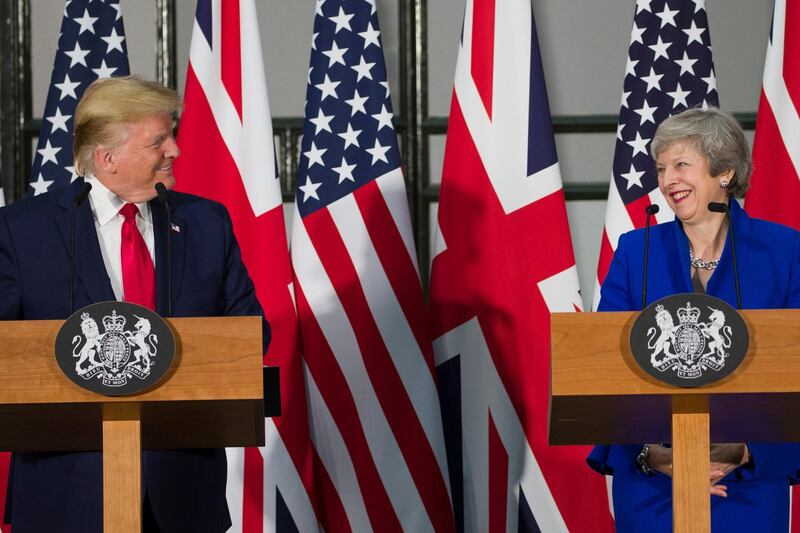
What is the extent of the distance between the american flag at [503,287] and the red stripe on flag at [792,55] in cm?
83

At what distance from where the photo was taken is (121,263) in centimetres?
252

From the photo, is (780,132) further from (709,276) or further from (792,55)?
(709,276)

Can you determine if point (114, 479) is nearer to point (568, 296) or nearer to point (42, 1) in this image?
point (568, 296)

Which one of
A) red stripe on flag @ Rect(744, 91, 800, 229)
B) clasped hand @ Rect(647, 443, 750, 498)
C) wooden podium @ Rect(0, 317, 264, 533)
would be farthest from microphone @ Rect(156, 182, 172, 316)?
red stripe on flag @ Rect(744, 91, 800, 229)

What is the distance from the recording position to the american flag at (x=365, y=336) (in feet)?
13.2

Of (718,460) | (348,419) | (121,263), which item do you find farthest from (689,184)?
(348,419)

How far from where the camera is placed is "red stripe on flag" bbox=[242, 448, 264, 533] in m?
3.92

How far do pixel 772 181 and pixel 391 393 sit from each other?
4.87 ft

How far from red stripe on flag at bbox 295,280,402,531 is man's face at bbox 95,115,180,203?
148cm

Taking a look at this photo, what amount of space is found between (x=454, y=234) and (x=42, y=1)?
213 cm

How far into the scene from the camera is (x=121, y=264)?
252cm

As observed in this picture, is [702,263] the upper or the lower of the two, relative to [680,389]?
upper

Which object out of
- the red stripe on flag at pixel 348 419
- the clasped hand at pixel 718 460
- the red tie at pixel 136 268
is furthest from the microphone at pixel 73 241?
the red stripe on flag at pixel 348 419

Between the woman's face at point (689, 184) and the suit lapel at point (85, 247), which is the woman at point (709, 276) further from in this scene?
the suit lapel at point (85, 247)
